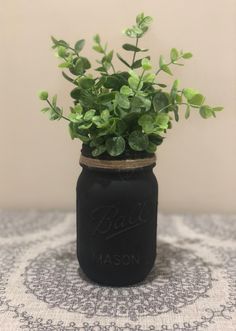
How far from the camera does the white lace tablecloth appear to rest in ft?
2.51

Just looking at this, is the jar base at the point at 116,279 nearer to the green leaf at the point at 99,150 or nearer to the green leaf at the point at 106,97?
the green leaf at the point at 99,150

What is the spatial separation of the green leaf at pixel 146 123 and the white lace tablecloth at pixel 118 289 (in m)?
0.33

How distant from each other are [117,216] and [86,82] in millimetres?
272

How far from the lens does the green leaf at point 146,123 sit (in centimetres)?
80

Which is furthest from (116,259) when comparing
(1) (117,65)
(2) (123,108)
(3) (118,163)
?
(1) (117,65)

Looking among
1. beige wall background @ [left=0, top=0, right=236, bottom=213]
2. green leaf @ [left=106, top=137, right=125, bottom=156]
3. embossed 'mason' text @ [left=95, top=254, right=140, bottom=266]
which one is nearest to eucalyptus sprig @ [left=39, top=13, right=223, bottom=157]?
green leaf @ [left=106, top=137, right=125, bottom=156]

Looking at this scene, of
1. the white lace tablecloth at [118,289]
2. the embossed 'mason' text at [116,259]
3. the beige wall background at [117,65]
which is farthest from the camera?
the beige wall background at [117,65]

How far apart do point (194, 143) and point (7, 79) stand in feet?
1.95

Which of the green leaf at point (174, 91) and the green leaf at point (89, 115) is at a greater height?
the green leaf at point (174, 91)

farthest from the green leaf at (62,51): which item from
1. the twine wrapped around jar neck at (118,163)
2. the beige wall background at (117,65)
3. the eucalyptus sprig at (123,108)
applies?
the beige wall background at (117,65)

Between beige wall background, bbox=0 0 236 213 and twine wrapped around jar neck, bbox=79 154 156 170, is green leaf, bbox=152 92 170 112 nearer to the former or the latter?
twine wrapped around jar neck, bbox=79 154 156 170

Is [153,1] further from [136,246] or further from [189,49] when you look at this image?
[136,246]

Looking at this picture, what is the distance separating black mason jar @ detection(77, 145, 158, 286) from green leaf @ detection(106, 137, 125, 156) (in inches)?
1.0

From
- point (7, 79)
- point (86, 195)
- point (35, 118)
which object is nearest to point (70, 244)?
point (86, 195)
